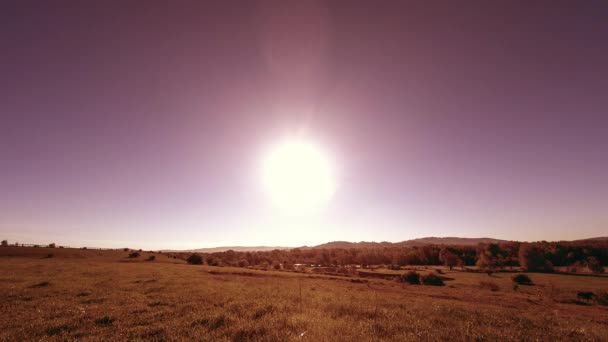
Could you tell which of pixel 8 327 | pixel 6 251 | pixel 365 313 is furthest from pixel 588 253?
pixel 6 251

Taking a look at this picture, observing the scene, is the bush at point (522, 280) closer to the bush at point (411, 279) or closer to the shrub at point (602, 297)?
the shrub at point (602, 297)

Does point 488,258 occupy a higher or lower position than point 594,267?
higher

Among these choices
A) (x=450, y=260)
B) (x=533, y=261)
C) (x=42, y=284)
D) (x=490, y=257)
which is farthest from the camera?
(x=450, y=260)

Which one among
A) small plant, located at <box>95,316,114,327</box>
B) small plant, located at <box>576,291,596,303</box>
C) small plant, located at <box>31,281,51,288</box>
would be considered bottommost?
small plant, located at <box>576,291,596,303</box>

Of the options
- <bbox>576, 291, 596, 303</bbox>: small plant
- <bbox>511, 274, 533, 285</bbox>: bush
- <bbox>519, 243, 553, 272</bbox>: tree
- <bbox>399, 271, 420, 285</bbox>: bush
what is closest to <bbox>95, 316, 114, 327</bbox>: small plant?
<bbox>576, 291, 596, 303</bbox>: small plant

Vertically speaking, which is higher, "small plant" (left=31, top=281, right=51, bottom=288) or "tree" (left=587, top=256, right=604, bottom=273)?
"small plant" (left=31, top=281, right=51, bottom=288)

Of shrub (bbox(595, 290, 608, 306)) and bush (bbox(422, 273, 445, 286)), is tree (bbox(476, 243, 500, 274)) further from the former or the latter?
shrub (bbox(595, 290, 608, 306))

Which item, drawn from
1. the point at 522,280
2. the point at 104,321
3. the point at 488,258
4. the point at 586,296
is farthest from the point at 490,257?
the point at 104,321

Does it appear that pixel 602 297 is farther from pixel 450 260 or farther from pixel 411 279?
pixel 450 260

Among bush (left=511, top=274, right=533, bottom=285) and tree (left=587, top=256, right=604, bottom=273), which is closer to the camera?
bush (left=511, top=274, right=533, bottom=285)

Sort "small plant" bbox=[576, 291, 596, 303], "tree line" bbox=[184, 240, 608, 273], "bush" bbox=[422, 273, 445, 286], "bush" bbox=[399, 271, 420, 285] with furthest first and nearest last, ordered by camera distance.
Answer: "tree line" bbox=[184, 240, 608, 273], "bush" bbox=[399, 271, 420, 285], "bush" bbox=[422, 273, 445, 286], "small plant" bbox=[576, 291, 596, 303]

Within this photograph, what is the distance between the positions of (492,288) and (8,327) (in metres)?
71.4

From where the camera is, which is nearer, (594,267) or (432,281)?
(432,281)

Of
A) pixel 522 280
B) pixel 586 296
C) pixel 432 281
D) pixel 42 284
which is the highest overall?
pixel 42 284
